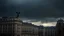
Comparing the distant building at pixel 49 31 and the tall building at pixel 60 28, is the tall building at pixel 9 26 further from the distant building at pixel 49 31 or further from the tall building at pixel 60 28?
the tall building at pixel 60 28

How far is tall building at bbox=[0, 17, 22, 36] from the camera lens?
13.7 m

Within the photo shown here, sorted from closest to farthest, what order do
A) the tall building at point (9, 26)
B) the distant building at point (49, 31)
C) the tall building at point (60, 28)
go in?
the tall building at point (60, 28) → the tall building at point (9, 26) → the distant building at point (49, 31)

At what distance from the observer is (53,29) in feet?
46.4

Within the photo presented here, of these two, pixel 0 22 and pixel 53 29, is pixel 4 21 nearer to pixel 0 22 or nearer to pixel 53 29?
pixel 0 22

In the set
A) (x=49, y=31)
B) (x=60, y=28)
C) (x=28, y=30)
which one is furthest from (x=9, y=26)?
(x=60, y=28)

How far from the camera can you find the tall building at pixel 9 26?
540 inches

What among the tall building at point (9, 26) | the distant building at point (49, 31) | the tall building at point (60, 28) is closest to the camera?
the tall building at point (60, 28)

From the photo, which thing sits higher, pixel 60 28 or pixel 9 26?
pixel 9 26

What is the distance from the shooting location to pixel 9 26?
13914mm

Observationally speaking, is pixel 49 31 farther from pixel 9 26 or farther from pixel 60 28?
pixel 9 26

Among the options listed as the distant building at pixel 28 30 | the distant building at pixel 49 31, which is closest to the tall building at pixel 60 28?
the distant building at pixel 49 31

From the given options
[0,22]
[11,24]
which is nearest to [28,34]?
[11,24]

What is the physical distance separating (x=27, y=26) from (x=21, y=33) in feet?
2.38

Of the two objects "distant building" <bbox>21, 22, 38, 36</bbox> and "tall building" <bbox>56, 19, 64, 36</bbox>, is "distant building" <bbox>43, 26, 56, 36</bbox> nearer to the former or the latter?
"tall building" <bbox>56, 19, 64, 36</bbox>
